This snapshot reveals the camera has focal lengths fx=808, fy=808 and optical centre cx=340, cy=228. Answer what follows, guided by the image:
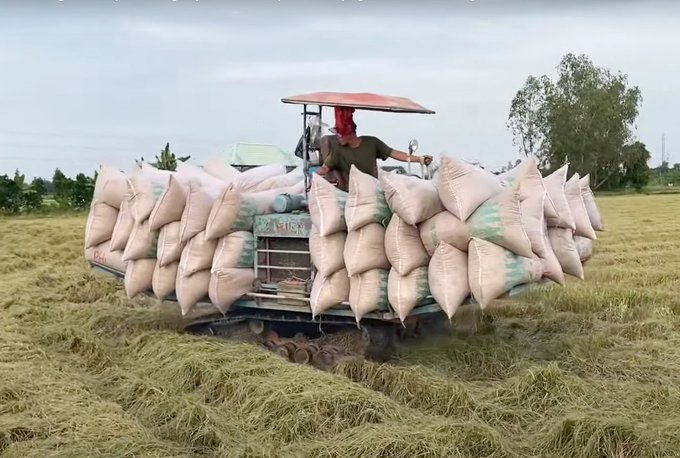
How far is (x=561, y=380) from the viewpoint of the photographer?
5023mm

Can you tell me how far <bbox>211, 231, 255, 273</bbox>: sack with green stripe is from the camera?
253 inches

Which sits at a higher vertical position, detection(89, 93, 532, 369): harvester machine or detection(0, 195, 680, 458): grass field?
detection(89, 93, 532, 369): harvester machine

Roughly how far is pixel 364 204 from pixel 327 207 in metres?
0.32

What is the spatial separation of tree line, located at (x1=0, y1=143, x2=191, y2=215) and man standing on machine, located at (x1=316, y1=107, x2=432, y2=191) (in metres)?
14.6

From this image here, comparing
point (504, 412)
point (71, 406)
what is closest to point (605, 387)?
point (504, 412)

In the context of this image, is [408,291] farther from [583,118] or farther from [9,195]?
[583,118]

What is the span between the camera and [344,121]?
6.44m

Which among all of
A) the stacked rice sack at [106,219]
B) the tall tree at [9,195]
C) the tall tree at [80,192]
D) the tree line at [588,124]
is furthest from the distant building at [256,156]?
the tree line at [588,124]

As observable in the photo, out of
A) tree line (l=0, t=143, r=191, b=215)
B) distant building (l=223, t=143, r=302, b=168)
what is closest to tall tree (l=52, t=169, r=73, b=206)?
tree line (l=0, t=143, r=191, b=215)

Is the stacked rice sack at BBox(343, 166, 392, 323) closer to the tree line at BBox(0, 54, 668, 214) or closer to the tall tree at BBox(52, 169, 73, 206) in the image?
the tall tree at BBox(52, 169, 73, 206)

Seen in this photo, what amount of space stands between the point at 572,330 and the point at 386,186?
2.84 metres

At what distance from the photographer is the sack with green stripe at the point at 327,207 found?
19.2ft

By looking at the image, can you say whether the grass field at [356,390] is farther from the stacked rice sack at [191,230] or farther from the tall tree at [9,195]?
the tall tree at [9,195]

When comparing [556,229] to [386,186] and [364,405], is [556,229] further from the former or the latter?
[364,405]
